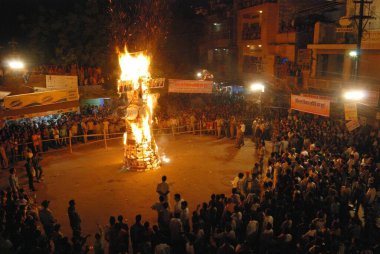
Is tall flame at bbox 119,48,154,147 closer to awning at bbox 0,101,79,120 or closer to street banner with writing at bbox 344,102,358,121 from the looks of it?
A: awning at bbox 0,101,79,120

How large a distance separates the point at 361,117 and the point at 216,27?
22010 millimetres

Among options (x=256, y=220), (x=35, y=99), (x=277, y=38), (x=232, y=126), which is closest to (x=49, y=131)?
(x=35, y=99)

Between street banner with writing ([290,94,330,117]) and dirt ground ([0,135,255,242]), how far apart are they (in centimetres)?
362

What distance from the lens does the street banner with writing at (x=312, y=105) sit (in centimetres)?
1700

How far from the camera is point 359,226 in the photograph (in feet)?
28.6

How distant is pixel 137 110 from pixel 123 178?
10.0 feet

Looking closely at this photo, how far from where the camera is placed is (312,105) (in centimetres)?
1767

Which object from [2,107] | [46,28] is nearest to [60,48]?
[46,28]

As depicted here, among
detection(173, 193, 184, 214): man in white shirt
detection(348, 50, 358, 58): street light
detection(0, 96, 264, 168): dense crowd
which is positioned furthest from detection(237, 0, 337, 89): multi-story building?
detection(173, 193, 184, 214): man in white shirt

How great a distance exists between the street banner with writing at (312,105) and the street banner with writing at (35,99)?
1243 cm

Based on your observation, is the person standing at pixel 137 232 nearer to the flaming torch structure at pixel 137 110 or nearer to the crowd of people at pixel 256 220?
the crowd of people at pixel 256 220

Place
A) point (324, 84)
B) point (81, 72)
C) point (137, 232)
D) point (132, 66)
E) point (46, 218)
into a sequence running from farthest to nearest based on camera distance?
point (81, 72) → point (324, 84) → point (132, 66) → point (46, 218) → point (137, 232)

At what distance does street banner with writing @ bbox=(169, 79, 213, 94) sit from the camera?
21078 mm

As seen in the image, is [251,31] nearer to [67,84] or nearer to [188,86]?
[188,86]
